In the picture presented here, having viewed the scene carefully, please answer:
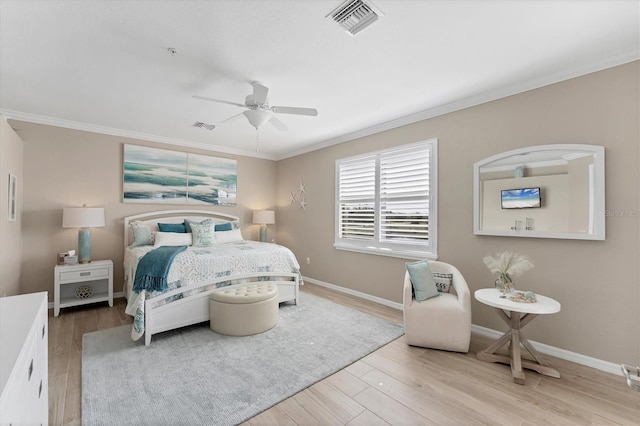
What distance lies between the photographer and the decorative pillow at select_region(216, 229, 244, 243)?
470cm

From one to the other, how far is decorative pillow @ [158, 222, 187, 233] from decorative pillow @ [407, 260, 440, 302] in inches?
143

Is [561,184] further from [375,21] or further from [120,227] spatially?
[120,227]

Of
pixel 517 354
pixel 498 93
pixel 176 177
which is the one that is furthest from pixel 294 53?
pixel 176 177

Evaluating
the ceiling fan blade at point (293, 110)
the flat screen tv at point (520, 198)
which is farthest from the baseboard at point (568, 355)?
the ceiling fan blade at point (293, 110)

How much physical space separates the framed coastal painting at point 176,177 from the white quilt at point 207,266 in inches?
49.3

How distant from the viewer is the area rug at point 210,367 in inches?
75.7

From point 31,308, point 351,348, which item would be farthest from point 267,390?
point 31,308

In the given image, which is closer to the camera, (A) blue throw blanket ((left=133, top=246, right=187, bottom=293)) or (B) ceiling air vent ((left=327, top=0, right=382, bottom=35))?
(B) ceiling air vent ((left=327, top=0, right=382, bottom=35))

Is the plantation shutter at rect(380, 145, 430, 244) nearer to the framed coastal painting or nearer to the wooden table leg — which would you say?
the wooden table leg

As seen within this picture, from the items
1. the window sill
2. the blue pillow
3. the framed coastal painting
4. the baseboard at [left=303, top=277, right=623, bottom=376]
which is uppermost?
the framed coastal painting

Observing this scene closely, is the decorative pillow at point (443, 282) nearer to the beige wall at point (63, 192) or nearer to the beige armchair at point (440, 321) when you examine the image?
the beige armchair at point (440, 321)

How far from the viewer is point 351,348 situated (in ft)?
9.19

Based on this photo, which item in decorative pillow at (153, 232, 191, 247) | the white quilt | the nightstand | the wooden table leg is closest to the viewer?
the wooden table leg

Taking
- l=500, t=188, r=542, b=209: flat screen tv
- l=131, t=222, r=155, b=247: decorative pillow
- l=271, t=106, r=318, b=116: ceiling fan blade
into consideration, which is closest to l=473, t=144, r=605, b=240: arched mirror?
l=500, t=188, r=542, b=209: flat screen tv
